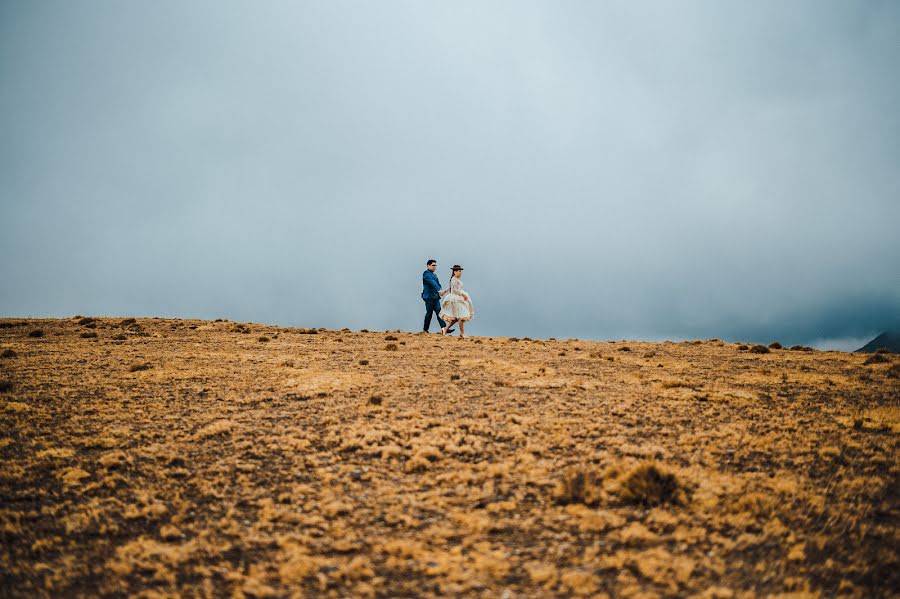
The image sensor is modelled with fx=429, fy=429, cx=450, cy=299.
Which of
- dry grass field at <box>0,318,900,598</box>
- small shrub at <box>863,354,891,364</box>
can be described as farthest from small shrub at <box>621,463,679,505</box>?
small shrub at <box>863,354,891,364</box>

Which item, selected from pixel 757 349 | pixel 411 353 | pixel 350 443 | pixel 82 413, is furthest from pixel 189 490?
pixel 757 349

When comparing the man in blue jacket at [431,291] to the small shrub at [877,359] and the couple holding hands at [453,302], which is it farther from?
the small shrub at [877,359]

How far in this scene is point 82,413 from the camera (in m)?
7.56

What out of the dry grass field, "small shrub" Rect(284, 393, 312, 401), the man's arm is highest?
the man's arm

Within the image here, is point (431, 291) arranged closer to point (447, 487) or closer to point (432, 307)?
point (432, 307)

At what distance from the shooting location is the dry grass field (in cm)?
356

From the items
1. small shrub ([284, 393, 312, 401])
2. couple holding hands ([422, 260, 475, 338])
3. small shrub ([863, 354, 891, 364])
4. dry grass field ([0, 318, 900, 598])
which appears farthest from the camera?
couple holding hands ([422, 260, 475, 338])

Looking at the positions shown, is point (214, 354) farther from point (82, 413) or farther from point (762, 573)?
point (762, 573)

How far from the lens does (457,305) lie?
2052 cm

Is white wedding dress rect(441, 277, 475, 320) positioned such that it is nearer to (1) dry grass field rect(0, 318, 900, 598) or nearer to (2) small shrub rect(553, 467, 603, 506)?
(1) dry grass field rect(0, 318, 900, 598)

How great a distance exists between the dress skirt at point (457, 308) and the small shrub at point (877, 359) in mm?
13827

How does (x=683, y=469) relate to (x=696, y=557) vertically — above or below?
above

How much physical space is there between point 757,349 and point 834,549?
595 inches

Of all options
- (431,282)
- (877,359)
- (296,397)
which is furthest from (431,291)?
(877,359)
